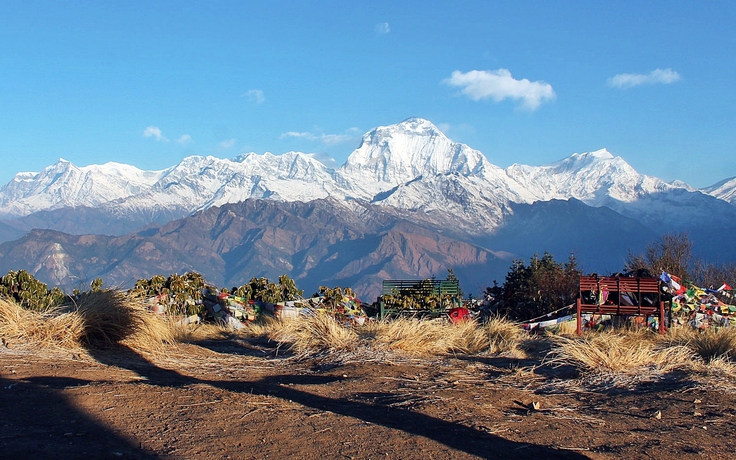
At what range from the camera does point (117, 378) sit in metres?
7.09

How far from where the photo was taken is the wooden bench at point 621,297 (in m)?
12.7

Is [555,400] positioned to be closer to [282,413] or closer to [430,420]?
[430,420]

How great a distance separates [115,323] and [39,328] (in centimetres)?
95

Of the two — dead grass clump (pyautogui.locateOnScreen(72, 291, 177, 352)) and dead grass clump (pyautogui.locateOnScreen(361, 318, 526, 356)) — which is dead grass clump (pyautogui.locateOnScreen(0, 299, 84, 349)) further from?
dead grass clump (pyautogui.locateOnScreen(361, 318, 526, 356))

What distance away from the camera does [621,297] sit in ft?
46.0

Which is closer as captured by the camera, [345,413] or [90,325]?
[345,413]

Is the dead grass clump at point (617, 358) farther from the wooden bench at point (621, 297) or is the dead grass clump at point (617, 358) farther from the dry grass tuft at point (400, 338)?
the wooden bench at point (621, 297)

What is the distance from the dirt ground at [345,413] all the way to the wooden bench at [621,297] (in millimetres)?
5232

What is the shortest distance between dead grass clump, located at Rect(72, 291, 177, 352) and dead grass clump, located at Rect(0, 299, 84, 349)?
6.2 inches

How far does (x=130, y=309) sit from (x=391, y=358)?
3.68 metres

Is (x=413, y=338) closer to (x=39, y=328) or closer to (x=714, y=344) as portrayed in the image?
(x=714, y=344)

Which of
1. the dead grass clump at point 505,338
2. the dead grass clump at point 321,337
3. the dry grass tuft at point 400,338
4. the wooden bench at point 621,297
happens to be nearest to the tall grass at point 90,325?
the dead grass clump at point 321,337

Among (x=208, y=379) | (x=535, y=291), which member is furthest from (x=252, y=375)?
(x=535, y=291)

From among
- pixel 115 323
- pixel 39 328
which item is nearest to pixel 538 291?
pixel 115 323
